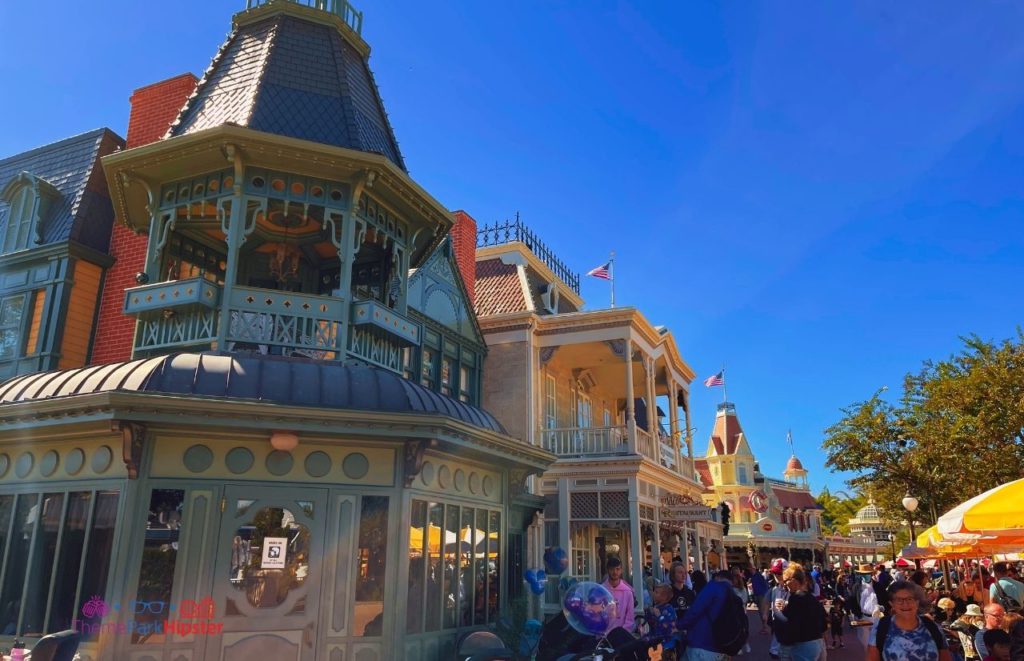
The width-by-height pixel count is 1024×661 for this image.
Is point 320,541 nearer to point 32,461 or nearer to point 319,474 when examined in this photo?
point 319,474

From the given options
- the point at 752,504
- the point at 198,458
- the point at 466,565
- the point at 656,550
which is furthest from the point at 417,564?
the point at 752,504

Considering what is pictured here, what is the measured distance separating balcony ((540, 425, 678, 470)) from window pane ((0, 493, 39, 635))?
1299cm

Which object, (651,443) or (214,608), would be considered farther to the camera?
(651,443)

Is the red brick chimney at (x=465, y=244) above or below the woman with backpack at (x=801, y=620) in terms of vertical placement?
above

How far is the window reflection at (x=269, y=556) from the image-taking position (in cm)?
777

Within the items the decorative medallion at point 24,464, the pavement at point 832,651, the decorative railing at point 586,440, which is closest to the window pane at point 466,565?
the decorative medallion at point 24,464

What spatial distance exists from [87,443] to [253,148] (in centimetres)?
432

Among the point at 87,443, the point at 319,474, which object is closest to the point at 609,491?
the point at 319,474

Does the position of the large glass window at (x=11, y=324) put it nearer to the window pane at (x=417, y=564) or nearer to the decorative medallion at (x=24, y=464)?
the decorative medallion at (x=24, y=464)

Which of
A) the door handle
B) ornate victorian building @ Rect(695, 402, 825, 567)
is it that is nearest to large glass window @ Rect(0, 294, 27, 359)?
the door handle

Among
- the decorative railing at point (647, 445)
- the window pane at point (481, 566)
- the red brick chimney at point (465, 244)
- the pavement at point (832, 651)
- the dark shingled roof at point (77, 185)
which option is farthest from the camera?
the decorative railing at point (647, 445)

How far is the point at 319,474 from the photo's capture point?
826 cm

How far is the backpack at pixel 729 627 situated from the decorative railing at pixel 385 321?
585 centimetres

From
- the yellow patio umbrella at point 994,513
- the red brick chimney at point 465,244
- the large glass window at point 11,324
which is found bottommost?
the yellow patio umbrella at point 994,513
